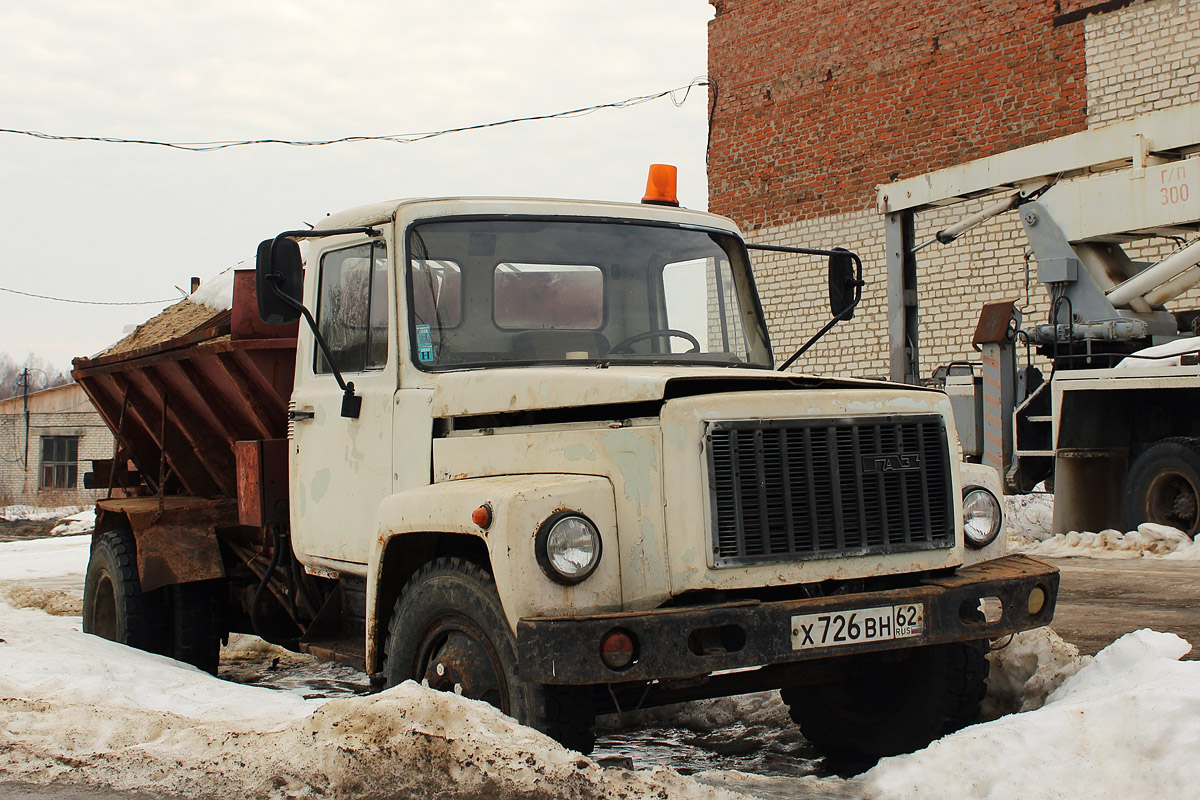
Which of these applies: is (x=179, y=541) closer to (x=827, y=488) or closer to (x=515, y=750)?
(x=515, y=750)

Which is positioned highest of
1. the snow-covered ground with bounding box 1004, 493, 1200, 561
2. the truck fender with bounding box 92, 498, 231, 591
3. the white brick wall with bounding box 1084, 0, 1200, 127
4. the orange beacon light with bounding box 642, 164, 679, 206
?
the white brick wall with bounding box 1084, 0, 1200, 127

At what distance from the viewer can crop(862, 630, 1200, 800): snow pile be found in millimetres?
3705

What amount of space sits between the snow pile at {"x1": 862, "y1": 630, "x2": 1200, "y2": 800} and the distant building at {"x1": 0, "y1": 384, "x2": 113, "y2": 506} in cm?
3912

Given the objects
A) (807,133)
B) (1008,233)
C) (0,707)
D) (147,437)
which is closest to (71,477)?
(807,133)

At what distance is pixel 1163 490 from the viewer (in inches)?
445

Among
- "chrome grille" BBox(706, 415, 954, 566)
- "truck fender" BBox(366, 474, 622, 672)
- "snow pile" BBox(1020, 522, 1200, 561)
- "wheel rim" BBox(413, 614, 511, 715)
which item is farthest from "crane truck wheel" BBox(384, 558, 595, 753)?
"snow pile" BBox(1020, 522, 1200, 561)

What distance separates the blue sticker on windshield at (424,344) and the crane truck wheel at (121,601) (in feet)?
10.2

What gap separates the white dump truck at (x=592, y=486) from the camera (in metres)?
3.86

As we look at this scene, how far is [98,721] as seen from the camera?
15.6 ft

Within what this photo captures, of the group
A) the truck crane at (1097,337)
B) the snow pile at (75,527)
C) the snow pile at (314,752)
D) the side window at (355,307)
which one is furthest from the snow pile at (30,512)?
the snow pile at (314,752)

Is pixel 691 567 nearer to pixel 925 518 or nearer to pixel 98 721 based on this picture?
pixel 925 518

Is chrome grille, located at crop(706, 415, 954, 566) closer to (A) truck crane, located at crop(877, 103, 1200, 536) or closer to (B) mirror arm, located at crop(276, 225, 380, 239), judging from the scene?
(B) mirror arm, located at crop(276, 225, 380, 239)

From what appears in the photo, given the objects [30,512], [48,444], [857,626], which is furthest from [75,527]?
[48,444]

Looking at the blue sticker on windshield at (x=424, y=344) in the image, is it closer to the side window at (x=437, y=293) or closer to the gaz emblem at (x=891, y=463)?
the side window at (x=437, y=293)
